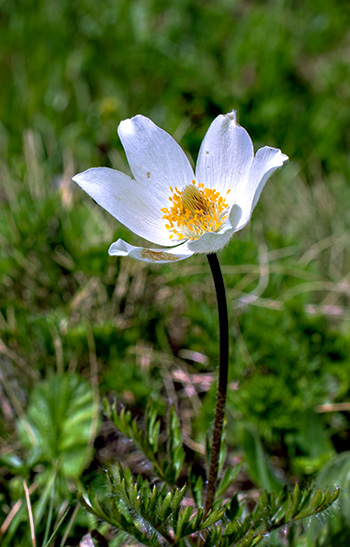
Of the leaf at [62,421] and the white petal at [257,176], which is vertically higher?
the white petal at [257,176]

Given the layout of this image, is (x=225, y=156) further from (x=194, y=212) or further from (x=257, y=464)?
(x=257, y=464)

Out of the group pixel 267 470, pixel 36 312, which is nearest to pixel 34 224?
pixel 36 312

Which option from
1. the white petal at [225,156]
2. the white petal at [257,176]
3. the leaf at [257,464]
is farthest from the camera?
the leaf at [257,464]

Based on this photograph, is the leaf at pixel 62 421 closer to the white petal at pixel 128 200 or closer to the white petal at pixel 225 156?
the white petal at pixel 128 200

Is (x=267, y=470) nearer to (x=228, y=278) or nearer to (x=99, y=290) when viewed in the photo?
(x=228, y=278)

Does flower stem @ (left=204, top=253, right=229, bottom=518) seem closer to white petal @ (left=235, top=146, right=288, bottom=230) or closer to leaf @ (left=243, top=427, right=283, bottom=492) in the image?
white petal @ (left=235, top=146, right=288, bottom=230)

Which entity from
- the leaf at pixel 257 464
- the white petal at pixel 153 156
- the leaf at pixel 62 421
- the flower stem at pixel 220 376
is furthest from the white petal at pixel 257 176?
the leaf at pixel 62 421

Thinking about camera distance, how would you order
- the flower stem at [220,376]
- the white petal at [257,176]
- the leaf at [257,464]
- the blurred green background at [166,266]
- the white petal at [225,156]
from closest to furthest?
the white petal at [257,176]
the flower stem at [220,376]
the white petal at [225,156]
the leaf at [257,464]
the blurred green background at [166,266]
